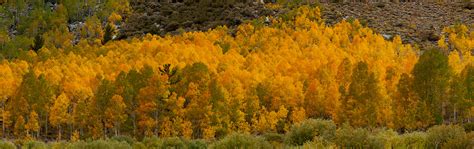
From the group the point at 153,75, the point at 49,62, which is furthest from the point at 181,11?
the point at 153,75

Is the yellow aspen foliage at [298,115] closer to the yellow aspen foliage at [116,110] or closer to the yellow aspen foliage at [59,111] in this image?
the yellow aspen foliage at [116,110]

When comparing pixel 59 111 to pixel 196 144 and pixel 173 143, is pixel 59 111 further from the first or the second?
pixel 196 144

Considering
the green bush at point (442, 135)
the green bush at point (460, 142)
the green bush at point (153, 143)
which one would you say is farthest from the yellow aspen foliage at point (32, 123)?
the green bush at point (460, 142)

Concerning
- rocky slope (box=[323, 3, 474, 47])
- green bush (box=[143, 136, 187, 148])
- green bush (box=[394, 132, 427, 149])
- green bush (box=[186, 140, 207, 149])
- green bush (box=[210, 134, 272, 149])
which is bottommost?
green bush (box=[186, 140, 207, 149])

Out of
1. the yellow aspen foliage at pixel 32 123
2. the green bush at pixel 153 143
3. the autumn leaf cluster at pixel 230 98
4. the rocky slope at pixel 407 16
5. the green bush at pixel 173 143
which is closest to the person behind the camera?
the green bush at pixel 153 143

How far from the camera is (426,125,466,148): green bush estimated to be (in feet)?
130

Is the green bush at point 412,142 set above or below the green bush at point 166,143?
above

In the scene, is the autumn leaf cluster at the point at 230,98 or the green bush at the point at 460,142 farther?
the autumn leaf cluster at the point at 230,98

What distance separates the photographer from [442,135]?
1592 inches

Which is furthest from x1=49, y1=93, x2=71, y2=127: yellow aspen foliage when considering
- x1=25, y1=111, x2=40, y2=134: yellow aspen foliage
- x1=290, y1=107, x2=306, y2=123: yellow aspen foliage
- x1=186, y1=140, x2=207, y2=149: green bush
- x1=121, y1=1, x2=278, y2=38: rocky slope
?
x1=121, y1=1, x2=278, y2=38: rocky slope

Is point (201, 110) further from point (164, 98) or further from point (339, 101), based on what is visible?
point (339, 101)

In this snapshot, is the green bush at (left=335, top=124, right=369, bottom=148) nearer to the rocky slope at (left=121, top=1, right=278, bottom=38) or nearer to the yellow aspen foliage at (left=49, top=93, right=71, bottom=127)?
the yellow aspen foliage at (left=49, top=93, right=71, bottom=127)

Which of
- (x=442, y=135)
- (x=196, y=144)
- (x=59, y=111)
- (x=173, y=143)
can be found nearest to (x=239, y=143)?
(x=442, y=135)

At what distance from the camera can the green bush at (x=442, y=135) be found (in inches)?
1560
